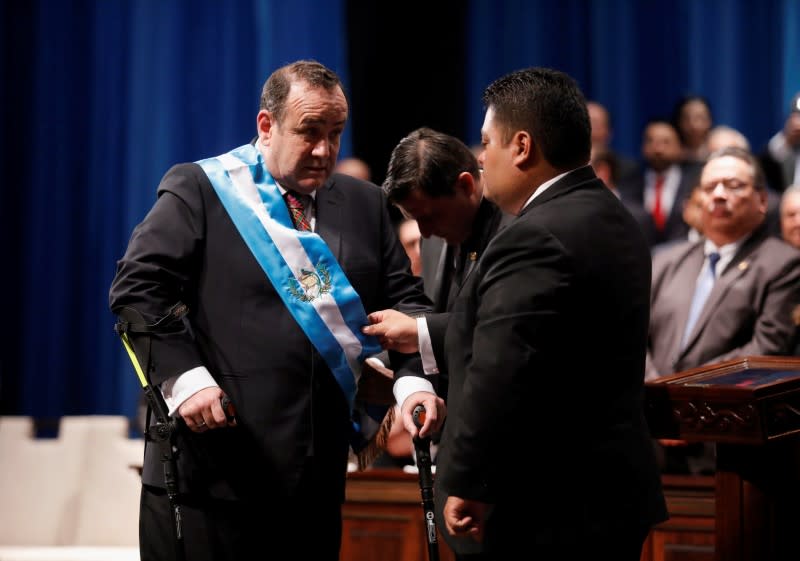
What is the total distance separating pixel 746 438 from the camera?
8.08ft

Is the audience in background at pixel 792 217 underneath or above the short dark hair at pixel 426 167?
underneath

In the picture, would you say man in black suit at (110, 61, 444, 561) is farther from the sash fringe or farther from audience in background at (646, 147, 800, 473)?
audience in background at (646, 147, 800, 473)

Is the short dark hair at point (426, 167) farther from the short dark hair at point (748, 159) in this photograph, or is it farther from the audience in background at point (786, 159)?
the audience in background at point (786, 159)

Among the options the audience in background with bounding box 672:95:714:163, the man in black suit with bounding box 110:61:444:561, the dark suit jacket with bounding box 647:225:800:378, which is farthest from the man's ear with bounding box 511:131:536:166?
the audience in background with bounding box 672:95:714:163

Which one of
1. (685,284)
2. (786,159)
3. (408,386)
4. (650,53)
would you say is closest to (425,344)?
(408,386)

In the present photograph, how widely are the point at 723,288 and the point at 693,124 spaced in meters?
2.34

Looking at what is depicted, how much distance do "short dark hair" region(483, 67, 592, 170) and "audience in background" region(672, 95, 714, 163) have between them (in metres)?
4.13

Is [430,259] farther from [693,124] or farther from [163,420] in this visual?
[693,124]

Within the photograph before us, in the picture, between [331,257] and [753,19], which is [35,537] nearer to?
[331,257]

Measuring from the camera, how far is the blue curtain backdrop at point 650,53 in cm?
702

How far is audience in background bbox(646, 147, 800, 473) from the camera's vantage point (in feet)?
13.2

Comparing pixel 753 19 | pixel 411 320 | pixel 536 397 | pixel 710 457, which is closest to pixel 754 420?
pixel 536 397

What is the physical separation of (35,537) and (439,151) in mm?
2131

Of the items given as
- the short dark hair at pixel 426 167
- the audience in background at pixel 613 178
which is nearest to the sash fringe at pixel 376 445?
the short dark hair at pixel 426 167
